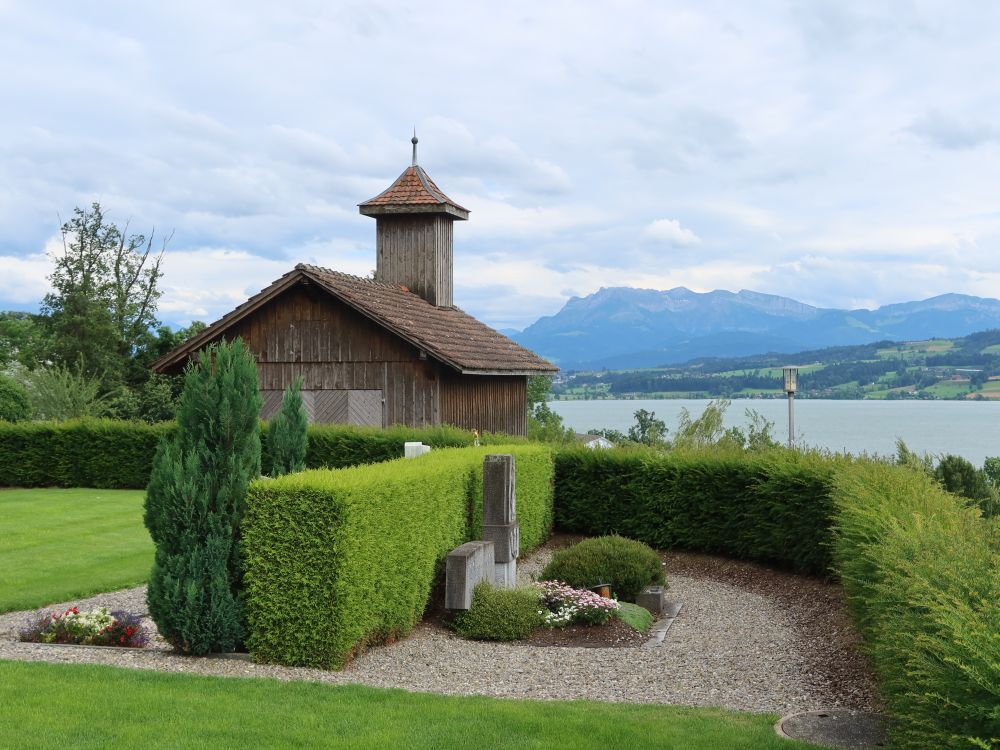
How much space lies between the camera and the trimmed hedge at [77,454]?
88.1 feet

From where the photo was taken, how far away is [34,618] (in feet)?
38.8

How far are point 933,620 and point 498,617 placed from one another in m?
6.69

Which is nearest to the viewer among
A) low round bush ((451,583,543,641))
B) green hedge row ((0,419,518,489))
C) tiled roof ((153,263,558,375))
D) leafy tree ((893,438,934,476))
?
low round bush ((451,583,543,641))

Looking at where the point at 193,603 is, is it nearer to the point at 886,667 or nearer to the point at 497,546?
the point at 497,546

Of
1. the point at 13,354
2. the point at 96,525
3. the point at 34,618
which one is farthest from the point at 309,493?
the point at 13,354

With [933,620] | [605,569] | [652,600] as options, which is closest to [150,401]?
[605,569]

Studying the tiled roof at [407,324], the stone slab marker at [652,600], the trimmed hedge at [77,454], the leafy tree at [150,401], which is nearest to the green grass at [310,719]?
the stone slab marker at [652,600]

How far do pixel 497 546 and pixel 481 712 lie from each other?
19.5ft

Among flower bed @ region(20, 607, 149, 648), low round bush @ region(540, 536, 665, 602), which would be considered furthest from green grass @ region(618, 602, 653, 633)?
flower bed @ region(20, 607, 149, 648)

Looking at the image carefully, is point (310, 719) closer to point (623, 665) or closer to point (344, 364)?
point (623, 665)

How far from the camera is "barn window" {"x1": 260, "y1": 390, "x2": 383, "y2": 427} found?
25.4m

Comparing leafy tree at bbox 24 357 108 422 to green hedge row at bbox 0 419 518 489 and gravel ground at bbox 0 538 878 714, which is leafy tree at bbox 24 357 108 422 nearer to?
green hedge row at bbox 0 419 518 489

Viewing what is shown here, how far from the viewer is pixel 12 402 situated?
117 ft

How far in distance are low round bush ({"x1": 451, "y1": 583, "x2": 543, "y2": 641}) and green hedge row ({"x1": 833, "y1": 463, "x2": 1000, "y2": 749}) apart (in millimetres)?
4047
